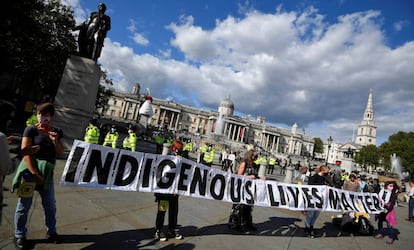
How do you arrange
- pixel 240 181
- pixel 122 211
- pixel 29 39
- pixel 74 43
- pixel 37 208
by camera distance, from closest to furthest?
pixel 37 208
pixel 122 211
pixel 240 181
pixel 29 39
pixel 74 43

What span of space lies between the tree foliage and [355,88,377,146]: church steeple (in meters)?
134

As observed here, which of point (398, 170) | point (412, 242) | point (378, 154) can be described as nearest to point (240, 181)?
point (412, 242)

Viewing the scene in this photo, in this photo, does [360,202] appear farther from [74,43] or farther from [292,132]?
[292,132]

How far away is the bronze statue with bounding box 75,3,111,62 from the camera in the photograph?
35.8 feet

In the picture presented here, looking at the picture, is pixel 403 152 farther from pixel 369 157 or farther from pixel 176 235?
pixel 176 235

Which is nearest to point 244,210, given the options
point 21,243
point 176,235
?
point 176,235

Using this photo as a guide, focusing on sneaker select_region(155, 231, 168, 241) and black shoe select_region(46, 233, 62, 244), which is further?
sneaker select_region(155, 231, 168, 241)

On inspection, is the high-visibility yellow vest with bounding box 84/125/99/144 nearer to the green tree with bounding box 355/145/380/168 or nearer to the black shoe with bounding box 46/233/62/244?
the black shoe with bounding box 46/233/62/244

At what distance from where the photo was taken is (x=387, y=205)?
312 inches

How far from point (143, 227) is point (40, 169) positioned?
2354 mm

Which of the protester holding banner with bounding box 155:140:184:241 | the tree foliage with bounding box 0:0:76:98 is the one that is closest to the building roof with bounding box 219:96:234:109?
the tree foliage with bounding box 0:0:76:98

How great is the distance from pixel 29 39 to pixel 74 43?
7254 mm

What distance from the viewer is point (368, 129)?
Answer: 123 m

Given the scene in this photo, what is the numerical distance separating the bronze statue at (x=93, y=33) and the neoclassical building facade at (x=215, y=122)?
91.2 meters
